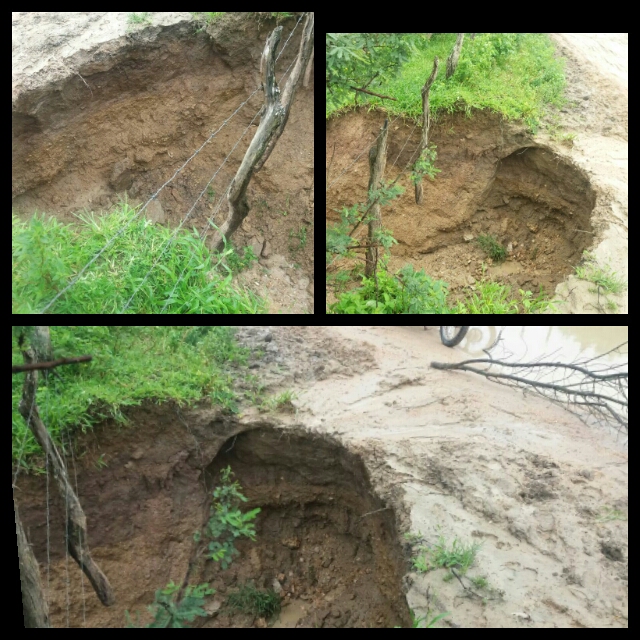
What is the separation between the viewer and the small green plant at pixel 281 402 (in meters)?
2.67

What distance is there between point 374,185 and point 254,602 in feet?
6.20

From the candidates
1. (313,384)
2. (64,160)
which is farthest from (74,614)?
(64,160)

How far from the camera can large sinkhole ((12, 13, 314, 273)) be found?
8.30ft

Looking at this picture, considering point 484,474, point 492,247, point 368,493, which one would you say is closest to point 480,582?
point 484,474

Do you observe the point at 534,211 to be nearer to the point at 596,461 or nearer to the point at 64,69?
the point at 596,461

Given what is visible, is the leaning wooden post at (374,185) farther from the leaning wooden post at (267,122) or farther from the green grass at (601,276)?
the green grass at (601,276)

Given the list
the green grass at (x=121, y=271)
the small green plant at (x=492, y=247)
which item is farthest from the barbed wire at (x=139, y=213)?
the small green plant at (x=492, y=247)

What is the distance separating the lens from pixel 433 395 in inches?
104

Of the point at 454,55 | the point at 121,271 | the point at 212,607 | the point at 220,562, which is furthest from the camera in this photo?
the point at 220,562

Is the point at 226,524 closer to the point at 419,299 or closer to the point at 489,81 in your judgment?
the point at 419,299

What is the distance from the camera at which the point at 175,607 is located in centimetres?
248

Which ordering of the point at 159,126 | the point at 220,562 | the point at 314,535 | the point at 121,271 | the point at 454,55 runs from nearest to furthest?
the point at 121,271, the point at 454,55, the point at 220,562, the point at 159,126, the point at 314,535

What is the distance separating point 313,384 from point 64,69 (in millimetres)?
1766

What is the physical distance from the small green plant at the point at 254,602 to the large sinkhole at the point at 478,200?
1576 millimetres
